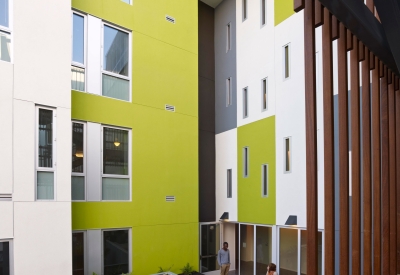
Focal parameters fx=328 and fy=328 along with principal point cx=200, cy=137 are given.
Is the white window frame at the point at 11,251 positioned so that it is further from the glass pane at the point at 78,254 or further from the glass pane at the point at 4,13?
the glass pane at the point at 4,13

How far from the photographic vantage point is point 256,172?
9.95 m

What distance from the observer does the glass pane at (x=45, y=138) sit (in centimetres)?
687

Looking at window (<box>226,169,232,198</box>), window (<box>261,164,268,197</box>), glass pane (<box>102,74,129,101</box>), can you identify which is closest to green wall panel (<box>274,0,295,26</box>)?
window (<box>261,164,268,197</box>)

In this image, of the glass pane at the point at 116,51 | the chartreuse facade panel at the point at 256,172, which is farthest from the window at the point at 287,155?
the glass pane at the point at 116,51

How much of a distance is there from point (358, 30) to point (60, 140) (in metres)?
6.44

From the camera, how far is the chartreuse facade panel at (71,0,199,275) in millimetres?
8592

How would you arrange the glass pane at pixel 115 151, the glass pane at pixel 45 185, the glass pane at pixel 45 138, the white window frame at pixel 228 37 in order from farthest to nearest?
the white window frame at pixel 228 37, the glass pane at pixel 115 151, the glass pane at pixel 45 138, the glass pane at pixel 45 185

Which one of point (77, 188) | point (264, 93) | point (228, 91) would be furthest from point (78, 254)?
point (228, 91)

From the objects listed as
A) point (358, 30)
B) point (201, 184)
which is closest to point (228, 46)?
point (201, 184)

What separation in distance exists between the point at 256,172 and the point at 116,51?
538 centimetres

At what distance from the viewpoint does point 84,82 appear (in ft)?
27.5

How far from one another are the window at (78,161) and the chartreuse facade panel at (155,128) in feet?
0.66

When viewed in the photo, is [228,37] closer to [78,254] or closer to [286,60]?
[286,60]

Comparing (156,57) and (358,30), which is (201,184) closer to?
(156,57)
